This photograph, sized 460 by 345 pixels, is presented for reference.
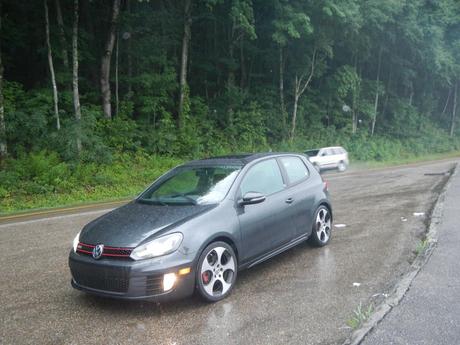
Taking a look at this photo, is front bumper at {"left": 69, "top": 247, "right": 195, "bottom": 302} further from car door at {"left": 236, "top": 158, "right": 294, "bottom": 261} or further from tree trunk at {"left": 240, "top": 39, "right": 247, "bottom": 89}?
tree trunk at {"left": 240, "top": 39, "right": 247, "bottom": 89}

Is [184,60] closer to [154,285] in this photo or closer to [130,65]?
[130,65]

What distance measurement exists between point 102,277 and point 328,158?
2377 cm

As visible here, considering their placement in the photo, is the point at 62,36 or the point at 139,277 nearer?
the point at 139,277

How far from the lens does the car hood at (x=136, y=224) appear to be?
4426mm

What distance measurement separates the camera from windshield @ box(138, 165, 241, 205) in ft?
17.1

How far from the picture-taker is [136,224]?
4.67 metres

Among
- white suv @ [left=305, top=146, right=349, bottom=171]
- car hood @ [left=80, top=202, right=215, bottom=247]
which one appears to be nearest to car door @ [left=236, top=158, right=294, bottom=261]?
car hood @ [left=80, top=202, right=215, bottom=247]

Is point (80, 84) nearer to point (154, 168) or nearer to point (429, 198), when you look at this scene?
point (154, 168)

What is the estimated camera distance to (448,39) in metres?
42.8

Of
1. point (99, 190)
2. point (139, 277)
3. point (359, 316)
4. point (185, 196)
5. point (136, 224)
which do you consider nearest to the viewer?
point (359, 316)

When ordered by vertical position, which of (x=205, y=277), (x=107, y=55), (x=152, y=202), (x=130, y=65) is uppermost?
(x=107, y=55)

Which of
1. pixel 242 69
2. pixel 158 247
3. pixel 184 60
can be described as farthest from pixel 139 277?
pixel 242 69

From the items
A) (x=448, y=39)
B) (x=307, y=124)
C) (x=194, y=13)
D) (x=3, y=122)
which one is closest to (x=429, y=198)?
(x=3, y=122)

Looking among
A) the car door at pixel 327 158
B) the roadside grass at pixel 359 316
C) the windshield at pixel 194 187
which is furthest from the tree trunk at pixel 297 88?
the roadside grass at pixel 359 316
